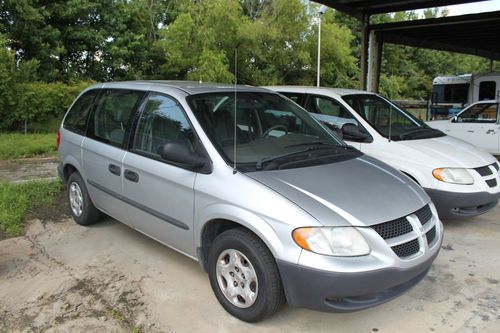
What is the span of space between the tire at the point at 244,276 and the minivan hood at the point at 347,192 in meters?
0.41

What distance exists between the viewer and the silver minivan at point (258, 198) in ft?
9.09

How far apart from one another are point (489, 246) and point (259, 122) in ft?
9.01

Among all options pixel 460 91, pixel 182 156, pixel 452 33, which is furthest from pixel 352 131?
pixel 460 91

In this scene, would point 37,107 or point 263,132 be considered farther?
point 37,107

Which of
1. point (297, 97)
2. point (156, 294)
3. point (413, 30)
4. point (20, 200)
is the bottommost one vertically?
point (156, 294)

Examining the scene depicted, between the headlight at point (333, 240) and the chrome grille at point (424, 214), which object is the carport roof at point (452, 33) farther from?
the headlight at point (333, 240)

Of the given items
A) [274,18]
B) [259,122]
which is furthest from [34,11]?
[259,122]

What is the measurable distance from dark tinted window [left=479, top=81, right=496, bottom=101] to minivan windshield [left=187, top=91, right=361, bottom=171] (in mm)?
17862

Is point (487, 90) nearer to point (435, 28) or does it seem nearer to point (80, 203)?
point (435, 28)

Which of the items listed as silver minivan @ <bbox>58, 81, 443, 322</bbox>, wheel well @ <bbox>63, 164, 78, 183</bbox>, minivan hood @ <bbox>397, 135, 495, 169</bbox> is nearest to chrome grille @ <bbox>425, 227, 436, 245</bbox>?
silver minivan @ <bbox>58, 81, 443, 322</bbox>

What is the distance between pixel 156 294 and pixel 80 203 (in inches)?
78.9

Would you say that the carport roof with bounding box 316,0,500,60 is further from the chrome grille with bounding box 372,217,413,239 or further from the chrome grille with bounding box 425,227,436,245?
the chrome grille with bounding box 372,217,413,239

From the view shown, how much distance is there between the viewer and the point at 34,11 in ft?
49.2

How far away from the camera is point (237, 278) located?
3.13m
